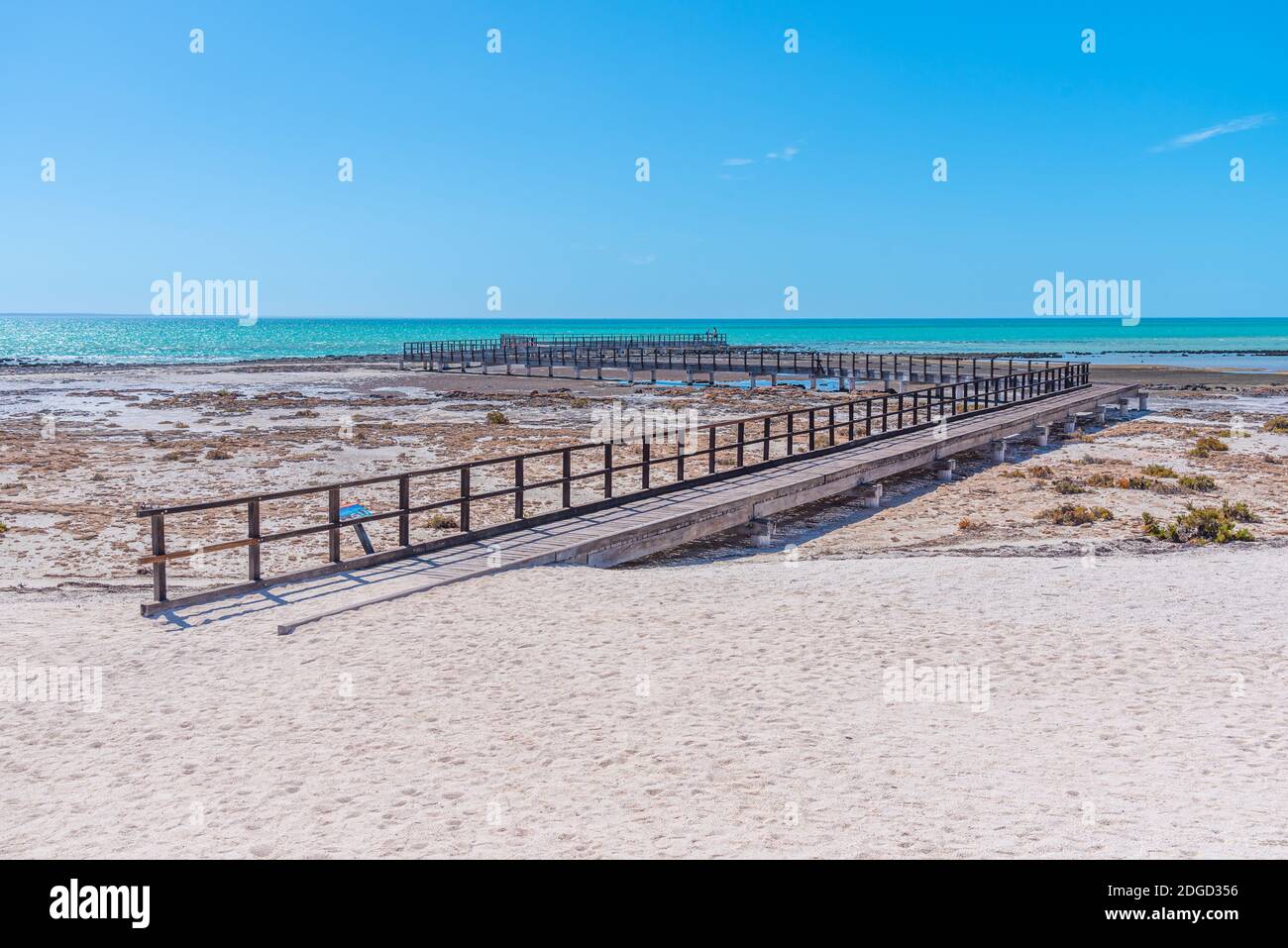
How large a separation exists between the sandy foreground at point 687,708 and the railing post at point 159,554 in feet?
2.07

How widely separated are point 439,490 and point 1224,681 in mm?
16392

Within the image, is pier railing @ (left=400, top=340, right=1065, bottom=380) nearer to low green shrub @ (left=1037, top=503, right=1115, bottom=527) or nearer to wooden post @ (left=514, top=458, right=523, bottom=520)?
low green shrub @ (left=1037, top=503, right=1115, bottom=527)

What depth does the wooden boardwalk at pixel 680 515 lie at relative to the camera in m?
13.8

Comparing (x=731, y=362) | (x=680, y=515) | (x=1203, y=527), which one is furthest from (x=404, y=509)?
(x=731, y=362)

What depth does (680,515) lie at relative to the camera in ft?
54.2

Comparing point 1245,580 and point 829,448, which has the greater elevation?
point 829,448

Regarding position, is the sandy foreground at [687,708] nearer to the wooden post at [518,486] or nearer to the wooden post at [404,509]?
the wooden post at [404,509]

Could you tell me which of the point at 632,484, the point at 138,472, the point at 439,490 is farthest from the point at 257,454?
the point at 632,484

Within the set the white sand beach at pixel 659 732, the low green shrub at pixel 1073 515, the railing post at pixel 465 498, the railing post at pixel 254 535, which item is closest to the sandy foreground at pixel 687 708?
the white sand beach at pixel 659 732

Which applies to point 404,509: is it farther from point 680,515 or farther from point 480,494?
point 680,515

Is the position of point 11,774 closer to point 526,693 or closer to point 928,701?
point 526,693

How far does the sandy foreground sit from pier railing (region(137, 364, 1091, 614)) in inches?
32.5

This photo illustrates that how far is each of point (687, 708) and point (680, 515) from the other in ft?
26.1

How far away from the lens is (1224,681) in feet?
31.1
